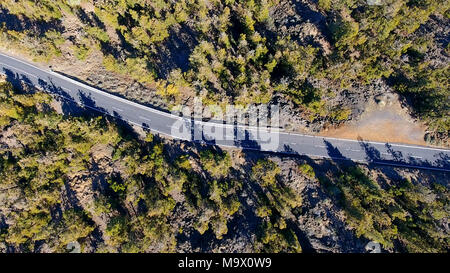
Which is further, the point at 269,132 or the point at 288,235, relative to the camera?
the point at 269,132

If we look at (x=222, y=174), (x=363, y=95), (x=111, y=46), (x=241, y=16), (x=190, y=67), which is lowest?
(x=222, y=174)

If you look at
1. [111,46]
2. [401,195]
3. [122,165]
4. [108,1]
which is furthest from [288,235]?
[108,1]

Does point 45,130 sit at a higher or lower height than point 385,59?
lower

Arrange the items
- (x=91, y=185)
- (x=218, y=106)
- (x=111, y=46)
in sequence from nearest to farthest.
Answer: (x=91, y=185) → (x=218, y=106) → (x=111, y=46)

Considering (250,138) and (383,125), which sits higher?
(383,125)

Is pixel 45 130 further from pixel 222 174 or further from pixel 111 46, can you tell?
pixel 222 174

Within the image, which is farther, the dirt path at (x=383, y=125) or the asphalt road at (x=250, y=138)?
the dirt path at (x=383, y=125)

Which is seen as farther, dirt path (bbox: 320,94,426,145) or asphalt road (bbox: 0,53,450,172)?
dirt path (bbox: 320,94,426,145)
